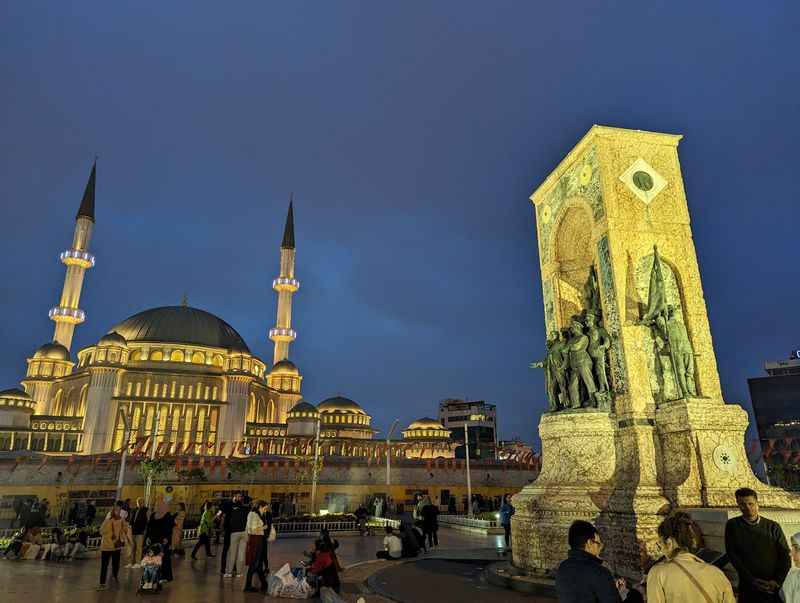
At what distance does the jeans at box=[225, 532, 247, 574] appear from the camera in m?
9.87

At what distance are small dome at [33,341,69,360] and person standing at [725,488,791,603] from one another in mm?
63489

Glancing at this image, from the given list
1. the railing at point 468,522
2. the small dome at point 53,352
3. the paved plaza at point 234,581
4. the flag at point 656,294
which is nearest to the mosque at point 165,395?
the small dome at point 53,352

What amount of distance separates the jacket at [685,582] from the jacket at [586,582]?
0.23 metres

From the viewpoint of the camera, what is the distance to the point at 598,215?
1056 cm

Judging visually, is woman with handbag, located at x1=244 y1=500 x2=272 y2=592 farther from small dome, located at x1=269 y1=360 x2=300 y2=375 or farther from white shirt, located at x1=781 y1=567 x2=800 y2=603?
small dome, located at x1=269 y1=360 x2=300 y2=375

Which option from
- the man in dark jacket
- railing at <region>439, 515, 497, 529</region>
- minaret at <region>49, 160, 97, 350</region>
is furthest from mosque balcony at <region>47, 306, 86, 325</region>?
the man in dark jacket

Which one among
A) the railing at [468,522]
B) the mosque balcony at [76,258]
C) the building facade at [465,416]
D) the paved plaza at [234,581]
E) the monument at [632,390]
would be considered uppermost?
the mosque balcony at [76,258]

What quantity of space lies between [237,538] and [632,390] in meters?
8.06

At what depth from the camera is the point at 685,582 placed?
2.88 meters

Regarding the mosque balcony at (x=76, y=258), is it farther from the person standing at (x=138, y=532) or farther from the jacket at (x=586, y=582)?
the jacket at (x=586, y=582)

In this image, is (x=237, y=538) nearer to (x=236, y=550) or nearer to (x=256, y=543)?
(x=236, y=550)

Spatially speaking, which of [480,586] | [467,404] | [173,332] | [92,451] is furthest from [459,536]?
[467,404]

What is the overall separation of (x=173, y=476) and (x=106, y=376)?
19642mm

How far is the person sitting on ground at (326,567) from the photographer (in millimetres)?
8305
